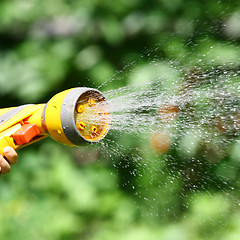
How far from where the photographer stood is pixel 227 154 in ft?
5.75

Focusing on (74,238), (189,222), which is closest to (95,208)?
(74,238)

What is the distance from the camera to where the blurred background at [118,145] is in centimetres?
172

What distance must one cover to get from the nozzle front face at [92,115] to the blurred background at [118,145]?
63cm

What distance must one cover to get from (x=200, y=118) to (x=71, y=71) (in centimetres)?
56

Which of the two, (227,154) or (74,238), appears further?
(74,238)

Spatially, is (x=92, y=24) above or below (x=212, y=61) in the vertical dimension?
above

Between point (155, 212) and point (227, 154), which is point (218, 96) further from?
point (155, 212)

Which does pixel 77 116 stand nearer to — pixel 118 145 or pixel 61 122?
pixel 61 122

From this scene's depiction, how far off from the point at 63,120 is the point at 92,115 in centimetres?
9

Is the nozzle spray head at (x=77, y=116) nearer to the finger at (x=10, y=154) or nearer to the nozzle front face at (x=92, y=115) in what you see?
the nozzle front face at (x=92, y=115)

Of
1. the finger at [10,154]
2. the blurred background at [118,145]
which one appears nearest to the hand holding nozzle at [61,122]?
the finger at [10,154]

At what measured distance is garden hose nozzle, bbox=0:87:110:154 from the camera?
3.26ft

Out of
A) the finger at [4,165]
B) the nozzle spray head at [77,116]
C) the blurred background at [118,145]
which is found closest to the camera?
the nozzle spray head at [77,116]

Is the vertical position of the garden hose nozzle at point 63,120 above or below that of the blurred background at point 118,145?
above
